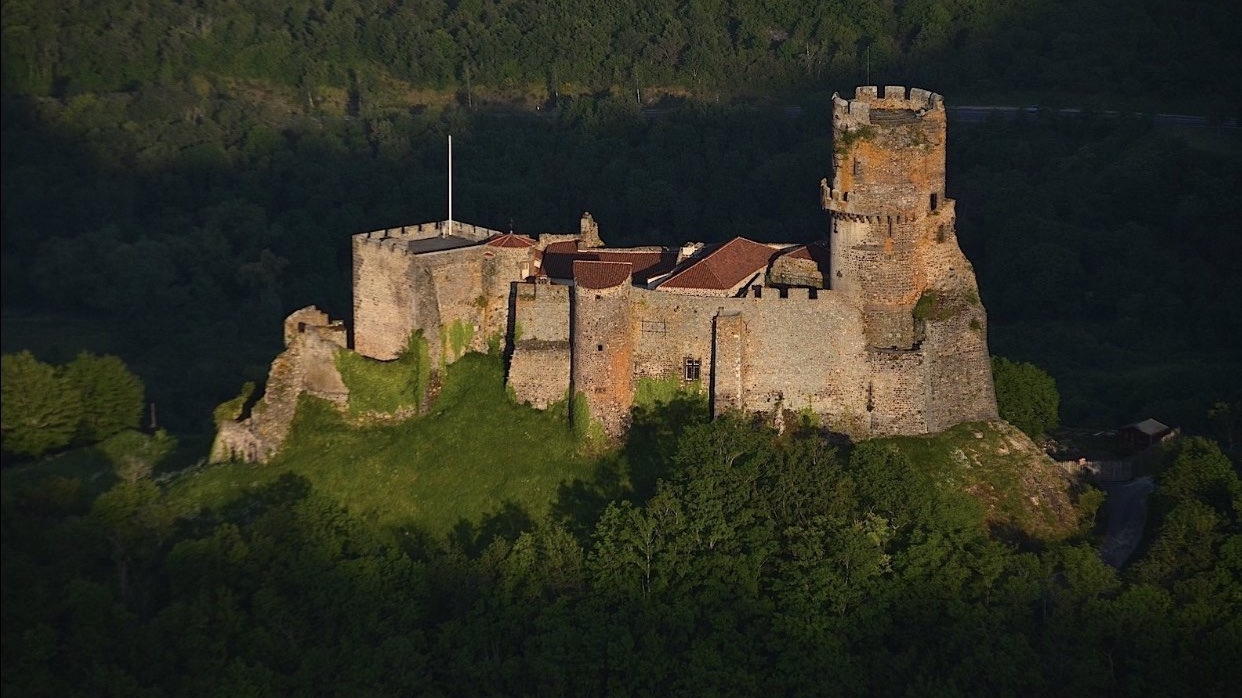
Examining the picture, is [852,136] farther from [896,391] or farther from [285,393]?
[285,393]

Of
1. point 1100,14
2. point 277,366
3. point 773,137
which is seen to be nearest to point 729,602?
point 277,366

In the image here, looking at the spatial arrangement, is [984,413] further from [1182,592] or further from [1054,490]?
[1182,592]

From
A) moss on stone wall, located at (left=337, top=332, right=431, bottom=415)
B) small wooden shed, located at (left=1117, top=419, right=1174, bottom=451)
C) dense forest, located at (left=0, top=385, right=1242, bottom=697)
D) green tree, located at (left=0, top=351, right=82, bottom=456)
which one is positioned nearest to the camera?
dense forest, located at (left=0, top=385, right=1242, bottom=697)

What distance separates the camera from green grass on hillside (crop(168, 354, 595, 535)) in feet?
158

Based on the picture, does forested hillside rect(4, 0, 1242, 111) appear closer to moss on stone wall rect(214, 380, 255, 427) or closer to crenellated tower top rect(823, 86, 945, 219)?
moss on stone wall rect(214, 380, 255, 427)

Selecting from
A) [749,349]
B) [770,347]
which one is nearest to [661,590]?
[749,349]

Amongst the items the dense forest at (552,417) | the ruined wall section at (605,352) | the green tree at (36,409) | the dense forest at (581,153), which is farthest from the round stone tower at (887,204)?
the green tree at (36,409)

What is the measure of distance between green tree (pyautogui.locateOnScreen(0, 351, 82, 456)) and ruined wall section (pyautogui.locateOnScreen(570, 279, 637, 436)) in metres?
11.0

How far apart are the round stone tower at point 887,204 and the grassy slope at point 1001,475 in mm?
2332

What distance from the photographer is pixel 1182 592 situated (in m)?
46.4

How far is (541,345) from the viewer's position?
49406 millimetres

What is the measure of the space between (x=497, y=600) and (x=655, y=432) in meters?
5.44

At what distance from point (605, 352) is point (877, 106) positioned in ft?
25.6

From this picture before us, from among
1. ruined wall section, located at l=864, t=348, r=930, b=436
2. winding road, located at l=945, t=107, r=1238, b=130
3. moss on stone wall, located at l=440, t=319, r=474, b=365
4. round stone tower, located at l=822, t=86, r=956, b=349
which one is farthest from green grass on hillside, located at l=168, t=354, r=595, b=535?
winding road, located at l=945, t=107, r=1238, b=130
